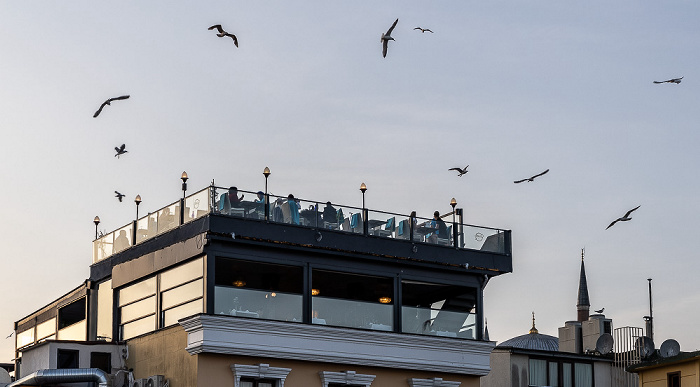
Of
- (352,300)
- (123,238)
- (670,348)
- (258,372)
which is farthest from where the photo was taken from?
(670,348)

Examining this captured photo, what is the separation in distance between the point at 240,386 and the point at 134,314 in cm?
663

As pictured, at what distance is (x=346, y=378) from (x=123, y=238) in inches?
425

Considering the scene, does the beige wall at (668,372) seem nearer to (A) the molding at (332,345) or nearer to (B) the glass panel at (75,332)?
(A) the molding at (332,345)

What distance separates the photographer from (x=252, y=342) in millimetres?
45438

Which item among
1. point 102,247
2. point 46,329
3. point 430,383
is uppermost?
point 102,247

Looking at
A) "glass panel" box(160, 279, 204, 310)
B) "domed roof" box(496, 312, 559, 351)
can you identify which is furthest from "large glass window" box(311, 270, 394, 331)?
"domed roof" box(496, 312, 559, 351)

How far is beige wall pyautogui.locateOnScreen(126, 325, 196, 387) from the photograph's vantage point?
148 ft

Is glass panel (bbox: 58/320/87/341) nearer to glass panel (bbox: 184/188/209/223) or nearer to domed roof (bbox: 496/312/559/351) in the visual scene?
glass panel (bbox: 184/188/209/223)

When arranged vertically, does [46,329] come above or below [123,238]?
below

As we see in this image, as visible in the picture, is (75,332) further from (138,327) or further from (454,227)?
(454,227)

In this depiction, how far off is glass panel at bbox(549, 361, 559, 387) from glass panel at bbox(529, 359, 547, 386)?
0.27 metres

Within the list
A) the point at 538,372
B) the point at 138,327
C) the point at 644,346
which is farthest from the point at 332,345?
the point at 644,346

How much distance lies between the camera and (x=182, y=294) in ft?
154

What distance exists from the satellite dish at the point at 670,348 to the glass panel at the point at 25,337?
1113 inches
